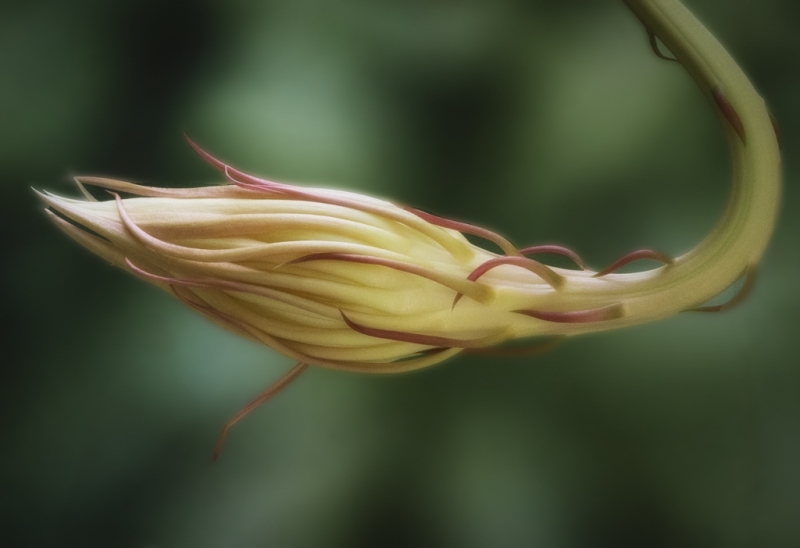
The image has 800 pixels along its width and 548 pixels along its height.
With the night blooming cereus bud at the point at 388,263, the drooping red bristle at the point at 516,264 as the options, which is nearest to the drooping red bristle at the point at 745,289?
the night blooming cereus bud at the point at 388,263

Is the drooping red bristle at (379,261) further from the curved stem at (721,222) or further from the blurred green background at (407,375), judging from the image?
the blurred green background at (407,375)

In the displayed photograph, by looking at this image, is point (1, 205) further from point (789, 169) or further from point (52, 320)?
point (789, 169)

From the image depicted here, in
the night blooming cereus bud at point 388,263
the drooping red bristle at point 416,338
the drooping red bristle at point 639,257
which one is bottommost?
the drooping red bristle at point 416,338

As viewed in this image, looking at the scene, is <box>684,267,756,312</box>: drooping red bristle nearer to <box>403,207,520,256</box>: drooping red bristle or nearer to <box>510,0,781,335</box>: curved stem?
<box>510,0,781,335</box>: curved stem

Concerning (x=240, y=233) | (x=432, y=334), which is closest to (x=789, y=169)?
(x=432, y=334)

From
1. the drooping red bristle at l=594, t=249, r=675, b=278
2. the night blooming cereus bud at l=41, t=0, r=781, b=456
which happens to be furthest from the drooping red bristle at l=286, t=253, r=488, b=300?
the drooping red bristle at l=594, t=249, r=675, b=278

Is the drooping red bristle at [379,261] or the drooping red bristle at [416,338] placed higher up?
the drooping red bristle at [379,261]
